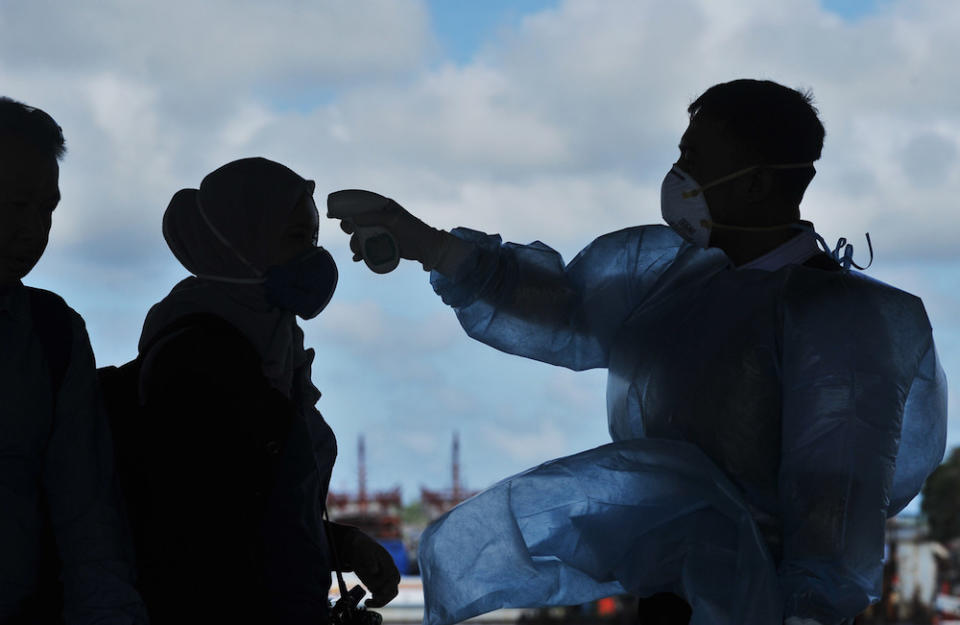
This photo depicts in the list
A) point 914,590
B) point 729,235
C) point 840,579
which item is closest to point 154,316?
point 729,235

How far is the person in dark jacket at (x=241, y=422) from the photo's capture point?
1698 millimetres

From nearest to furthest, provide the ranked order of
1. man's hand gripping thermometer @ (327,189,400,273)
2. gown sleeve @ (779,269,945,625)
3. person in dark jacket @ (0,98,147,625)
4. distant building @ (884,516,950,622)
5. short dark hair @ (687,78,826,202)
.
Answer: person in dark jacket @ (0,98,147,625), gown sleeve @ (779,269,945,625), short dark hair @ (687,78,826,202), man's hand gripping thermometer @ (327,189,400,273), distant building @ (884,516,950,622)

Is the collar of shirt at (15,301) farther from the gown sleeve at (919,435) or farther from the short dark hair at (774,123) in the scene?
the gown sleeve at (919,435)

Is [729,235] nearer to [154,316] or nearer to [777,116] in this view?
[777,116]

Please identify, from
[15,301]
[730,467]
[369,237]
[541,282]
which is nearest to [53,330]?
[15,301]

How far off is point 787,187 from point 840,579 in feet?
2.08

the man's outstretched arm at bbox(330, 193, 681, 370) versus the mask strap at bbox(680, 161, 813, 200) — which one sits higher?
the mask strap at bbox(680, 161, 813, 200)

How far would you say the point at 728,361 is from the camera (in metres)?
1.97

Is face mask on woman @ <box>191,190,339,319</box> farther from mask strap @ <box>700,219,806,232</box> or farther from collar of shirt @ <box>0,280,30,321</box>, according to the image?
mask strap @ <box>700,219,806,232</box>

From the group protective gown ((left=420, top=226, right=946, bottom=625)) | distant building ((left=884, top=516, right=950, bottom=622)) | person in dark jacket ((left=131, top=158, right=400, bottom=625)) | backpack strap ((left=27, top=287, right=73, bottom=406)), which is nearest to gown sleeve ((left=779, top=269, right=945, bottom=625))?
protective gown ((left=420, top=226, right=946, bottom=625))

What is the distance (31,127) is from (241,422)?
1.56 feet

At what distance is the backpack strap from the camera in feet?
5.46

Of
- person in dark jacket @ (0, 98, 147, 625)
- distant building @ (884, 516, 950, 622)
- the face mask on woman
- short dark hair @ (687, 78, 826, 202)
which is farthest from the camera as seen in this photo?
distant building @ (884, 516, 950, 622)

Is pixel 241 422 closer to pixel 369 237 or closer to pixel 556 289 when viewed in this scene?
pixel 369 237
